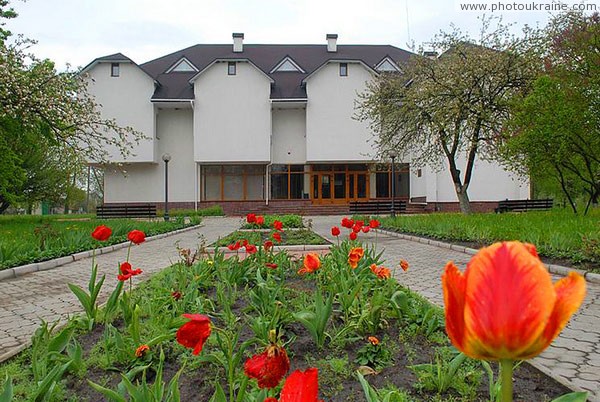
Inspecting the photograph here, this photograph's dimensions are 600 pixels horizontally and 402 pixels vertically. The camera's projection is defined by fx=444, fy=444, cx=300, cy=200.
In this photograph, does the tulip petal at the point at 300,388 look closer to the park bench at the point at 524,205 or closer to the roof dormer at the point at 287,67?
the park bench at the point at 524,205

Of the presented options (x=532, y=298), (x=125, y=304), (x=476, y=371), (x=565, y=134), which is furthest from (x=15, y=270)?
(x=565, y=134)

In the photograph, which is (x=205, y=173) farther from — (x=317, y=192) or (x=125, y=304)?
(x=125, y=304)

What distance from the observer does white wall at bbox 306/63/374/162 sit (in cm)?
3117

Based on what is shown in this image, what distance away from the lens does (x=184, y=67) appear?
35000 millimetres

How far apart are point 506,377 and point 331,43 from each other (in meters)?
40.2

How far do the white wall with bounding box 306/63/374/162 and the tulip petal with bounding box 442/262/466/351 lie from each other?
30.8 metres

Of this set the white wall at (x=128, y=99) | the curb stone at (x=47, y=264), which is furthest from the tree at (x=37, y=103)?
the white wall at (x=128, y=99)

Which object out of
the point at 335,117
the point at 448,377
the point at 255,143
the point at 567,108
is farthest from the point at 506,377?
the point at 335,117

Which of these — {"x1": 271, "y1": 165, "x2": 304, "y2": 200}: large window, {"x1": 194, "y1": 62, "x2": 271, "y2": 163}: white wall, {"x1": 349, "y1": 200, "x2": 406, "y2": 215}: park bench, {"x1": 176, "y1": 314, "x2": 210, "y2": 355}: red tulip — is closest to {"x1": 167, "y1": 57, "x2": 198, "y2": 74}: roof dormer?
{"x1": 194, "y1": 62, "x2": 271, "y2": 163}: white wall

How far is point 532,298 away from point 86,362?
3.16 m

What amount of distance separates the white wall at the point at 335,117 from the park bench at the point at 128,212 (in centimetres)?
1122

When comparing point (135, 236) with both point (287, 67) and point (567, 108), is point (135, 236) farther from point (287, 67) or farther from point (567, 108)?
point (287, 67)

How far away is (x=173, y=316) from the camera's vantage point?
12.0ft

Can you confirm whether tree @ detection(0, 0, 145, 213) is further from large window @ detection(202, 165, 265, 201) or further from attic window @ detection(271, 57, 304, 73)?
attic window @ detection(271, 57, 304, 73)
